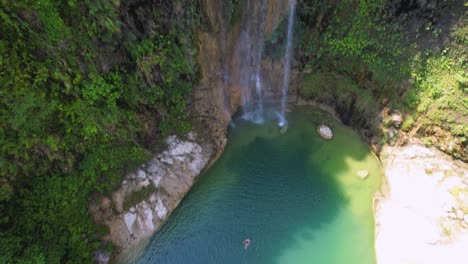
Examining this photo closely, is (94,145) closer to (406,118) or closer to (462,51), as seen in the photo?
(406,118)

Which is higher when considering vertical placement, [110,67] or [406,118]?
[110,67]

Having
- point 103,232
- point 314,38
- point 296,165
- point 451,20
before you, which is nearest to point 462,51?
point 451,20

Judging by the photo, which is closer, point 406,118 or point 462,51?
point 462,51

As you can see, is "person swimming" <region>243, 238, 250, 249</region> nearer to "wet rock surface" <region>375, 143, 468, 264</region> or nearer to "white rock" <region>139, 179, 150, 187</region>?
"white rock" <region>139, 179, 150, 187</region>

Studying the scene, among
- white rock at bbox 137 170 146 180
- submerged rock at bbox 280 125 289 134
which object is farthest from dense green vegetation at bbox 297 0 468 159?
white rock at bbox 137 170 146 180

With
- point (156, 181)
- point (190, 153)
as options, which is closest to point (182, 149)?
point (190, 153)

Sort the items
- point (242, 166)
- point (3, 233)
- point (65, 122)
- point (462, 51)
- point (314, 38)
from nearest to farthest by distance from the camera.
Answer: point (3, 233), point (65, 122), point (462, 51), point (242, 166), point (314, 38)
